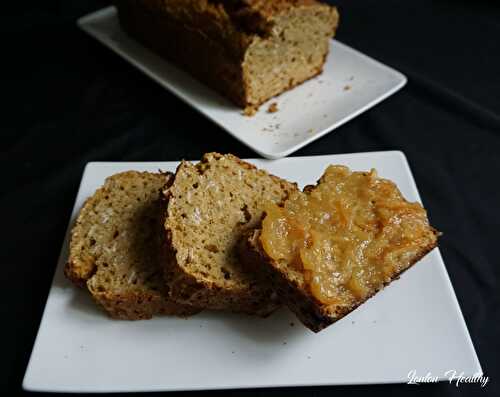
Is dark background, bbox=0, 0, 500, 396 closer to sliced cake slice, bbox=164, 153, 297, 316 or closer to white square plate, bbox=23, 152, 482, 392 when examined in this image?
white square plate, bbox=23, 152, 482, 392

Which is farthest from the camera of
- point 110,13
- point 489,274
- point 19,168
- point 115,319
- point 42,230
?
point 110,13

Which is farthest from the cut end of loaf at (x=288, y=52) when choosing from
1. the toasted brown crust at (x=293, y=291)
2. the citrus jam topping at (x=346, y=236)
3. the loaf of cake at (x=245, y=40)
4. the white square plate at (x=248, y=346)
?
the white square plate at (x=248, y=346)

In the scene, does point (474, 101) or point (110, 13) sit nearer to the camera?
point (474, 101)

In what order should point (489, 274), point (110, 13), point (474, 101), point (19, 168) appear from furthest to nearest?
point (110, 13) → point (474, 101) → point (19, 168) → point (489, 274)

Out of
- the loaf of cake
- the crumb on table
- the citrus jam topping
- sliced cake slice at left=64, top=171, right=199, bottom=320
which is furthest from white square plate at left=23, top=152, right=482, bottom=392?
Result: the loaf of cake

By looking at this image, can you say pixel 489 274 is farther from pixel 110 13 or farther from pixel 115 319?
pixel 110 13

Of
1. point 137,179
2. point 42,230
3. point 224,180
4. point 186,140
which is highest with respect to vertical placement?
point 224,180

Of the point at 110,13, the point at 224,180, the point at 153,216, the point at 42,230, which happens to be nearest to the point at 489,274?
the point at 224,180

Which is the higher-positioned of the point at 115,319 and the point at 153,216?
the point at 153,216
